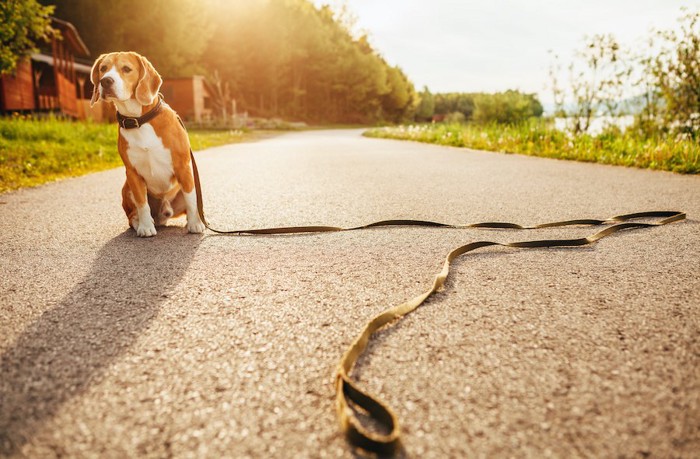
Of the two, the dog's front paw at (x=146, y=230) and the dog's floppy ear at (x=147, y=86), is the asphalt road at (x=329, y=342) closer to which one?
the dog's front paw at (x=146, y=230)

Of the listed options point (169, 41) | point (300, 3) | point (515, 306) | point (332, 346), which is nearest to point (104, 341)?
point (332, 346)

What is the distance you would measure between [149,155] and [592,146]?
27.6 ft

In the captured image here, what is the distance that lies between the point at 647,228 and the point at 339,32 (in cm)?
7200

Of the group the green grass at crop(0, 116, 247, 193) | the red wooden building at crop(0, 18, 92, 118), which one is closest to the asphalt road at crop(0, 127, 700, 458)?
the green grass at crop(0, 116, 247, 193)

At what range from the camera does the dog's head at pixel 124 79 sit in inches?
129

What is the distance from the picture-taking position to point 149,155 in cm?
343

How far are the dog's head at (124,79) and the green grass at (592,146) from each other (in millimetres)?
6894

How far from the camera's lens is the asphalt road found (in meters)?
1.35

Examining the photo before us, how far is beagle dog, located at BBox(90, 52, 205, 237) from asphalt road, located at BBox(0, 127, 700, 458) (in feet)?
0.94

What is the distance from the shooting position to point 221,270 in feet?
9.29

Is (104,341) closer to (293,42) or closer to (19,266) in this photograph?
(19,266)

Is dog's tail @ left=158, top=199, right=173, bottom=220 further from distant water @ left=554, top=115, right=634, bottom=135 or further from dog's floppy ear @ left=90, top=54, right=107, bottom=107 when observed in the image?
distant water @ left=554, top=115, right=634, bottom=135

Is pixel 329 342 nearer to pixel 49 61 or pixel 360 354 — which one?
pixel 360 354

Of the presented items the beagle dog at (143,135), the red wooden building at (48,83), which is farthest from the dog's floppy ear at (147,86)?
the red wooden building at (48,83)
